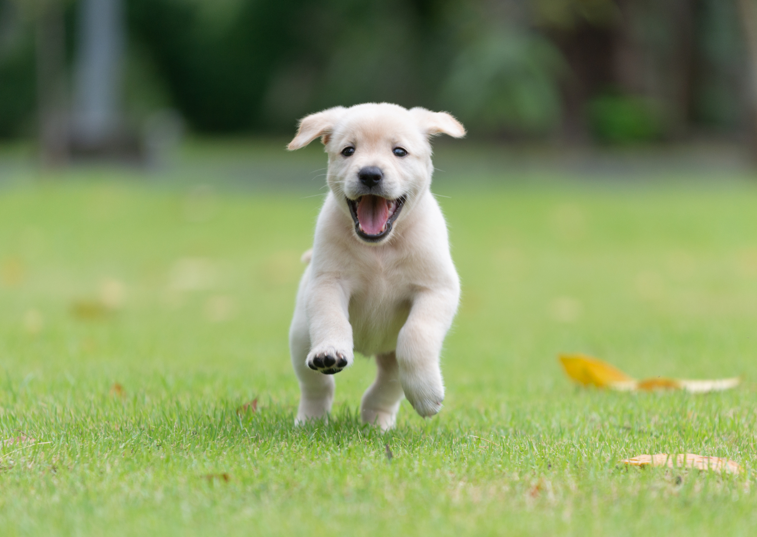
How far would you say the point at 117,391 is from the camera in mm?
4285

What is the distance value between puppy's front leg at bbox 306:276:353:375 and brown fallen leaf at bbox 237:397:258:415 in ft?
1.67

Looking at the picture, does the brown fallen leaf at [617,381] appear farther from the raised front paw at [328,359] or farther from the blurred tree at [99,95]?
the blurred tree at [99,95]

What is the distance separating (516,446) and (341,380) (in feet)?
5.90

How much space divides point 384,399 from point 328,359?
2.52 feet

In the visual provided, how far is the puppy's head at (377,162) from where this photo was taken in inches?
134

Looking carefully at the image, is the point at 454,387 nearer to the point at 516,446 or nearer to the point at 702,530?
the point at 516,446

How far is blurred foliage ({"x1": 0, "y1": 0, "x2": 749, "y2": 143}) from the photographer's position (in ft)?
66.4

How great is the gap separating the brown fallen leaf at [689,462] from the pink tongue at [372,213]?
3.80 ft

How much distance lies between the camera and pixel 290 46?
32.1m

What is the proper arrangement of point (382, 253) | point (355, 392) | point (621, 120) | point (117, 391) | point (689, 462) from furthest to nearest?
1. point (621, 120)
2. point (355, 392)
3. point (117, 391)
4. point (382, 253)
5. point (689, 462)

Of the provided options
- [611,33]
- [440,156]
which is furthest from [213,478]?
[611,33]

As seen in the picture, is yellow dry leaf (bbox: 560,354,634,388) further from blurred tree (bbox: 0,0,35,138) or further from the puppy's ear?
blurred tree (bbox: 0,0,35,138)

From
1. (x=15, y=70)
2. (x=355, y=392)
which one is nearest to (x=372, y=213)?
(x=355, y=392)

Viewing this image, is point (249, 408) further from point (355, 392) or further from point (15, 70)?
point (15, 70)
